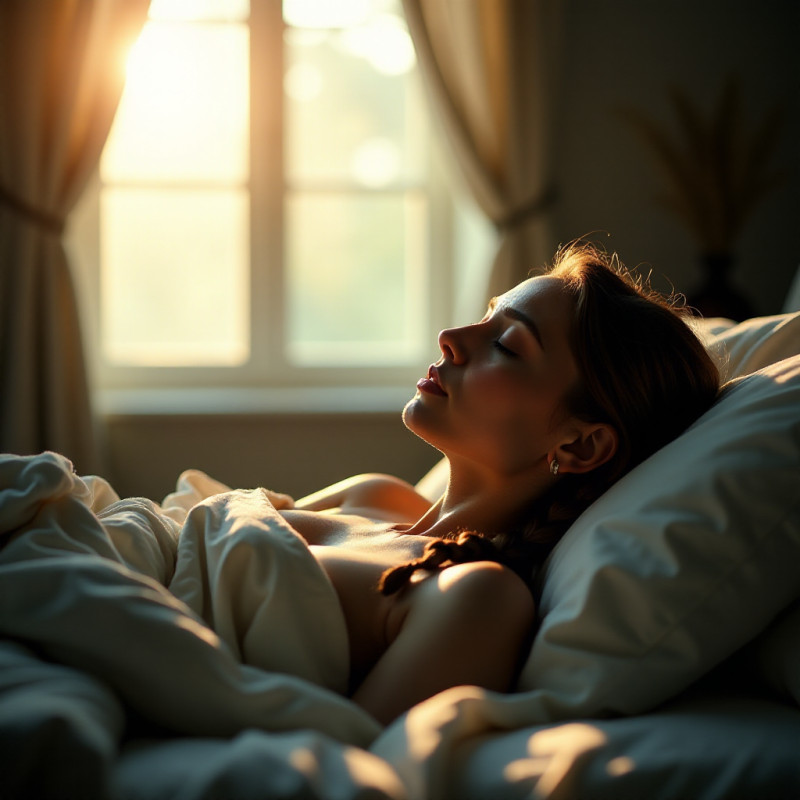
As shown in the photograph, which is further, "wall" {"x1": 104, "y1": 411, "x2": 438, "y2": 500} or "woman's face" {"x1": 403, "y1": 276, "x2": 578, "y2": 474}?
"wall" {"x1": 104, "y1": 411, "x2": 438, "y2": 500}

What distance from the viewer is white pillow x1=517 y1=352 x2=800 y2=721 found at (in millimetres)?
877

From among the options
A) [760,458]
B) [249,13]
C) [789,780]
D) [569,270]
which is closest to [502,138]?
[249,13]

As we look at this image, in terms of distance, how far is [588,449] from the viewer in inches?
47.3

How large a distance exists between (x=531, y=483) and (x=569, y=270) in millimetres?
333

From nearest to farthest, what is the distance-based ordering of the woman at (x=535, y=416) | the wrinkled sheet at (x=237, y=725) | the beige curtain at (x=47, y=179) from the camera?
1. the wrinkled sheet at (x=237, y=725)
2. the woman at (x=535, y=416)
3. the beige curtain at (x=47, y=179)

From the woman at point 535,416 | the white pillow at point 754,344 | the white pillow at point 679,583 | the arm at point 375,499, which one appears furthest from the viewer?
the arm at point 375,499

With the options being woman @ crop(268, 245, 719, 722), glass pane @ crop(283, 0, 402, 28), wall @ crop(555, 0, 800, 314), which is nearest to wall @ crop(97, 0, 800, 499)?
wall @ crop(555, 0, 800, 314)

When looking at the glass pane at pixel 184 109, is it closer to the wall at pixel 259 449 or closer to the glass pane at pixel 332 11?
the glass pane at pixel 332 11

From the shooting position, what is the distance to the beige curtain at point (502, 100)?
9.51ft

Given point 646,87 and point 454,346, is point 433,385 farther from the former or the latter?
point 646,87

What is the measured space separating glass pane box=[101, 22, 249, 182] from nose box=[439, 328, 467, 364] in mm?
2125

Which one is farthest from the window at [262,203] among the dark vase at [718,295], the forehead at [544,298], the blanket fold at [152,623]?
the blanket fold at [152,623]

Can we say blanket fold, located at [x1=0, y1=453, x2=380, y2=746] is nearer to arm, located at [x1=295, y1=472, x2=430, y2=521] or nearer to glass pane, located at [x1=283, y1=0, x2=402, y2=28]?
arm, located at [x1=295, y1=472, x2=430, y2=521]

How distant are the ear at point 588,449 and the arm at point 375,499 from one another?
421mm
